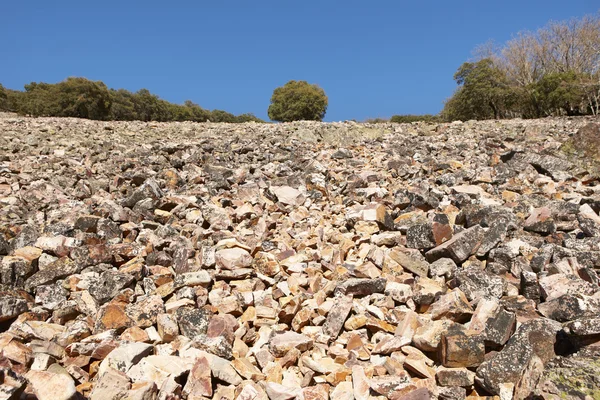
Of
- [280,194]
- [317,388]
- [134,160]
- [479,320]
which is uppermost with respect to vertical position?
[134,160]

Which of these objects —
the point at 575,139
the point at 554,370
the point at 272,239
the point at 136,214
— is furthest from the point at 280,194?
the point at 575,139

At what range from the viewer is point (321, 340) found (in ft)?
10.2

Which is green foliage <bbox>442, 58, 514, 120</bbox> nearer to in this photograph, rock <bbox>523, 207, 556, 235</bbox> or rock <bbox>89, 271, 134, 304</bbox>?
rock <bbox>523, 207, 556, 235</bbox>

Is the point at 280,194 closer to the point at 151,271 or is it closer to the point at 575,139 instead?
the point at 151,271

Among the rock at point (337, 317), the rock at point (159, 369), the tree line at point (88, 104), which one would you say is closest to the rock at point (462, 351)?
the rock at point (337, 317)

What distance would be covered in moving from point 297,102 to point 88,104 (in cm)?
1398

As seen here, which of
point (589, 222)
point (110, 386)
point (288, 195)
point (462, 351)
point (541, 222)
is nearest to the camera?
point (110, 386)

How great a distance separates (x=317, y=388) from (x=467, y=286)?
5.80ft

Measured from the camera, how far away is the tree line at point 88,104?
21.9 metres

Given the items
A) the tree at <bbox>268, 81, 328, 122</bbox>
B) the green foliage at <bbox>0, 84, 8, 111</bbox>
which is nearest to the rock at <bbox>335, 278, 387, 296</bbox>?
the tree at <bbox>268, 81, 328, 122</bbox>

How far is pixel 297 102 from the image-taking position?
29625mm

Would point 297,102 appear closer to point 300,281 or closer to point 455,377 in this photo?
point 300,281

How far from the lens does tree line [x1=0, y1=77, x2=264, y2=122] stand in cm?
2186

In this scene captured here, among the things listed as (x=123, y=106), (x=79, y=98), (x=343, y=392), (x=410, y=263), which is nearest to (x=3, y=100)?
(x=123, y=106)
